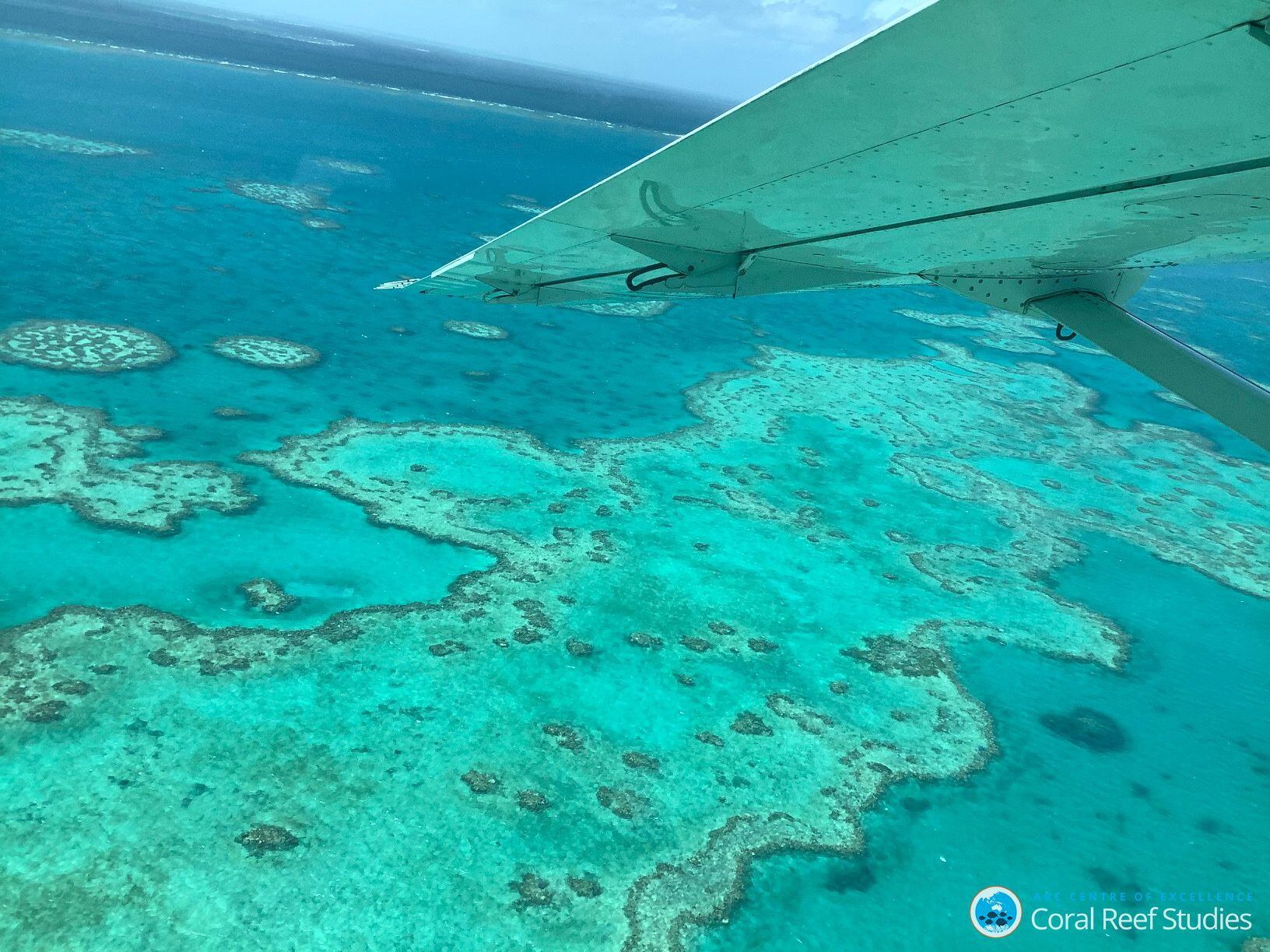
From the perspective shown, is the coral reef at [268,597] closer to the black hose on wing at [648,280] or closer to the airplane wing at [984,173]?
the airplane wing at [984,173]

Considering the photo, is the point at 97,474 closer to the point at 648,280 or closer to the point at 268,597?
the point at 268,597

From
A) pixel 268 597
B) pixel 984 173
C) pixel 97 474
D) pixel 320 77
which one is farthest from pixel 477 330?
pixel 320 77

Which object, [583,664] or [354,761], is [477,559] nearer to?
[583,664]

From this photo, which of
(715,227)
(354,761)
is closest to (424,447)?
(354,761)

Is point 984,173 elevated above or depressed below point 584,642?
above

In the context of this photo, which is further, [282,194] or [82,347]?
[282,194]

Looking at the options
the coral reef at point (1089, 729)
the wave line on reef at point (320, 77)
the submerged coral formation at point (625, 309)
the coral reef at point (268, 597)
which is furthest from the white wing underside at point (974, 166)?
the wave line on reef at point (320, 77)

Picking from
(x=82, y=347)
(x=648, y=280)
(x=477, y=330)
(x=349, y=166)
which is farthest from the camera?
(x=349, y=166)
